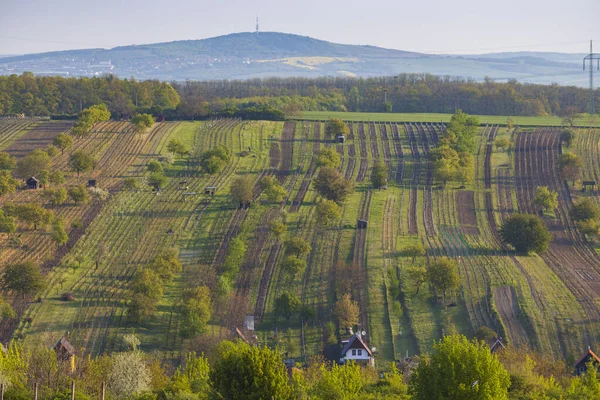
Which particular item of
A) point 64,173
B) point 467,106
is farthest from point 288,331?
point 467,106

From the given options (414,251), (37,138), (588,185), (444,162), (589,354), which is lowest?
(589,354)

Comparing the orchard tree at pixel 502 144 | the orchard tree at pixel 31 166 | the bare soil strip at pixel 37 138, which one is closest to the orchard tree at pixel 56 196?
the orchard tree at pixel 31 166

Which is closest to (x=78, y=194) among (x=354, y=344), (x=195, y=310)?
(x=195, y=310)

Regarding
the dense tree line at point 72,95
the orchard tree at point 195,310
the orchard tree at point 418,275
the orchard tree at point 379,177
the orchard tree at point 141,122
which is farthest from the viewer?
the dense tree line at point 72,95

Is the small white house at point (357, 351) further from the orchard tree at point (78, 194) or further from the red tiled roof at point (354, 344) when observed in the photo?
the orchard tree at point (78, 194)

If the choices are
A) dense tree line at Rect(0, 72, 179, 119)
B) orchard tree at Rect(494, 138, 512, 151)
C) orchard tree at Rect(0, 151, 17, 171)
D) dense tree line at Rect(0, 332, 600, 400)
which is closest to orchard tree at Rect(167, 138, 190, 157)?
orchard tree at Rect(0, 151, 17, 171)

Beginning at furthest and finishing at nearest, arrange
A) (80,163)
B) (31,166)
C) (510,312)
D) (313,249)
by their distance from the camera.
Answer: (80,163) → (31,166) → (313,249) → (510,312)

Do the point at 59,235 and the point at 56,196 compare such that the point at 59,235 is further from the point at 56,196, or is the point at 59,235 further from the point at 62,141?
the point at 62,141
